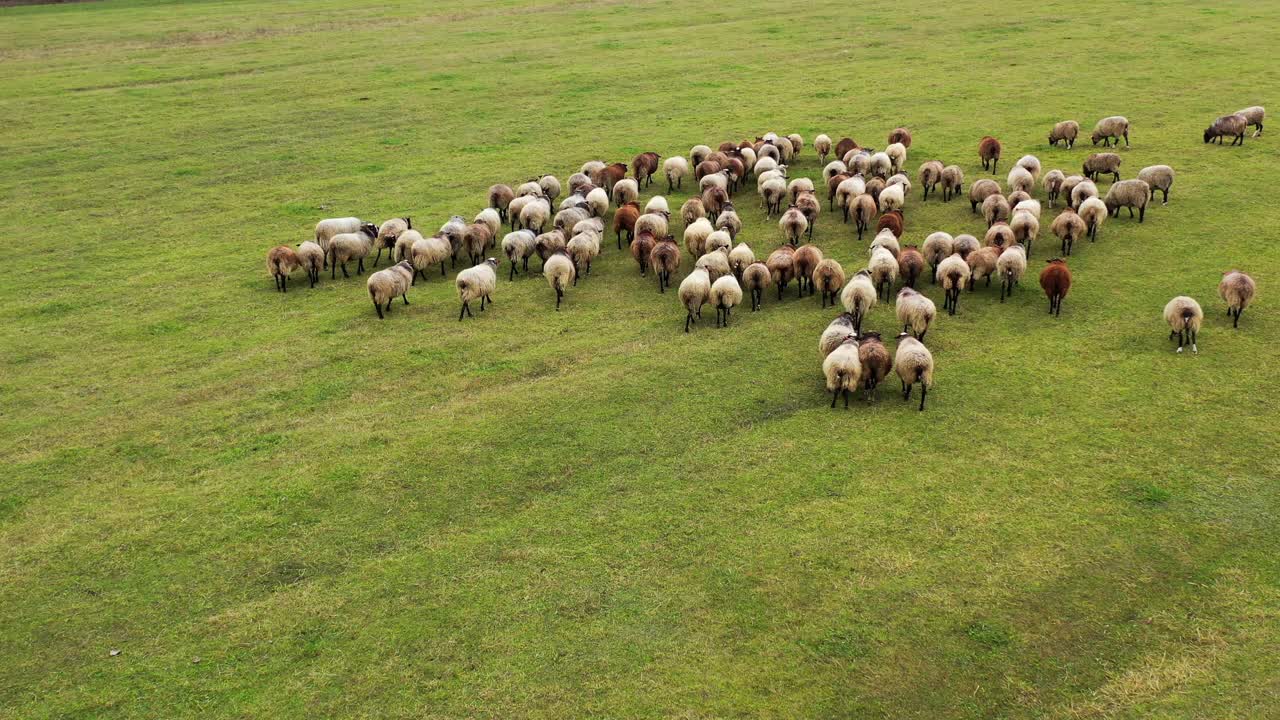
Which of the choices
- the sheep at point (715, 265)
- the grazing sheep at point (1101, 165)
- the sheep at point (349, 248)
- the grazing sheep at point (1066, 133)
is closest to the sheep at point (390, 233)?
the sheep at point (349, 248)

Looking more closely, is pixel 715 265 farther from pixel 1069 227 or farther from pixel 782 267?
pixel 1069 227

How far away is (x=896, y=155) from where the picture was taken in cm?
2130

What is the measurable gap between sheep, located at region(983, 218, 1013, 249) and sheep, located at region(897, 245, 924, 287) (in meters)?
1.56

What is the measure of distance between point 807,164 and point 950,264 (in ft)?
31.2

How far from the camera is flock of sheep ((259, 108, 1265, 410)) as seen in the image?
1328cm

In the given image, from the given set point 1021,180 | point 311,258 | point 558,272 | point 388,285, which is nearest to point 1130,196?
point 1021,180

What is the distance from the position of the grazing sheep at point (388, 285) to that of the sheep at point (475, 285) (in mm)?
918

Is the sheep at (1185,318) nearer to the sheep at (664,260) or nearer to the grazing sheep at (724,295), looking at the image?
the grazing sheep at (724,295)

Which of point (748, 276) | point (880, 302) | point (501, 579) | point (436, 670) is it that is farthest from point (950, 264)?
point (436, 670)

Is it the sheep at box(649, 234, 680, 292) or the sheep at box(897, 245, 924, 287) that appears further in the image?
the sheep at box(649, 234, 680, 292)

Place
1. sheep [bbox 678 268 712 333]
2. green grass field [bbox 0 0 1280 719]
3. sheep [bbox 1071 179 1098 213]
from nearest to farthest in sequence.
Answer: green grass field [bbox 0 0 1280 719] → sheep [bbox 678 268 712 333] → sheep [bbox 1071 179 1098 213]

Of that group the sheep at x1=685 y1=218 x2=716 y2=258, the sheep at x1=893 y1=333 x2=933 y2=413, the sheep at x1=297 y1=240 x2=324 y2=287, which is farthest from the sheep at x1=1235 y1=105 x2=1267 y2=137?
the sheep at x1=297 y1=240 x2=324 y2=287

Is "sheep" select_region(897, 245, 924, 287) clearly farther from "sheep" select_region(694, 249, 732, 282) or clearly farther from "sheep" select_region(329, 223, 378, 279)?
"sheep" select_region(329, 223, 378, 279)

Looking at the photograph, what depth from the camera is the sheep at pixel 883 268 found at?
14.7 meters
